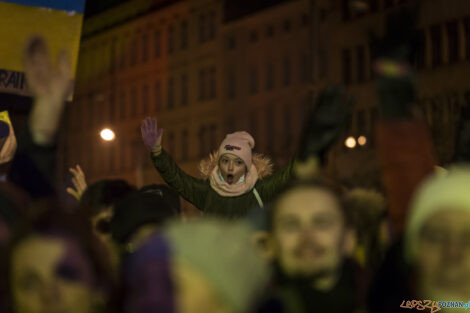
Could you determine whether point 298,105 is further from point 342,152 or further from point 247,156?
point 247,156

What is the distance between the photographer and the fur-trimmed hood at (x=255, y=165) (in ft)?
19.0

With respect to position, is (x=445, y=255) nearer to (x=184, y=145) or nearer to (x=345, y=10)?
(x=345, y=10)

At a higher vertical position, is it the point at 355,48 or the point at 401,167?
the point at 355,48

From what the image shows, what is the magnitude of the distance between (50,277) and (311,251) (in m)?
0.84

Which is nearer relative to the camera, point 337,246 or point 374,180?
point 337,246

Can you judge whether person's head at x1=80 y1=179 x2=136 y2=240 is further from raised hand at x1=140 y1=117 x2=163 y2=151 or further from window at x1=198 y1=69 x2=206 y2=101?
window at x1=198 y1=69 x2=206 y2=101

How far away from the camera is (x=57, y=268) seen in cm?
258

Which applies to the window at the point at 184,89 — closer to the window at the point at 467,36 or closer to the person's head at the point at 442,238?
the window at the point at 467,36

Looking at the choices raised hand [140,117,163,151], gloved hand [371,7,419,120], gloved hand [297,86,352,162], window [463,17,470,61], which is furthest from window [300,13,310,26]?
gloved hand [371,7,419,120]

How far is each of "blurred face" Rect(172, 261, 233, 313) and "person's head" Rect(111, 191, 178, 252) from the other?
82cm

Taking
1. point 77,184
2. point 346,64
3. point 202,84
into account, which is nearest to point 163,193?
point 77,184

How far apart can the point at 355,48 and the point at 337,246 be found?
33.9 metres

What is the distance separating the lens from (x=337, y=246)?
2.67 meters

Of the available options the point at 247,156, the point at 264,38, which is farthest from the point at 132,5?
the point at 247,156
